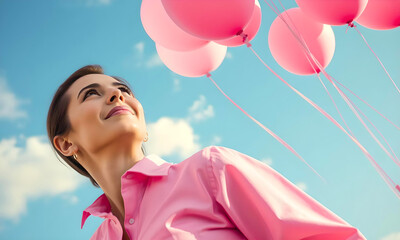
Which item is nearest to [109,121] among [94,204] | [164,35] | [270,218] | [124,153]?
[124,153]

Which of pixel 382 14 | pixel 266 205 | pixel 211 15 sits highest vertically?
pixel 211 15

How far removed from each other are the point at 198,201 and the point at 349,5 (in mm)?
950

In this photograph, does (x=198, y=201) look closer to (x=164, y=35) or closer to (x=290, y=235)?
(x=290, y=235)

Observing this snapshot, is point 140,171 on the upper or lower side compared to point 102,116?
lower

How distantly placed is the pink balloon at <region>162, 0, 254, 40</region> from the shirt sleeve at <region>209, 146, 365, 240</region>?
45 centimetres

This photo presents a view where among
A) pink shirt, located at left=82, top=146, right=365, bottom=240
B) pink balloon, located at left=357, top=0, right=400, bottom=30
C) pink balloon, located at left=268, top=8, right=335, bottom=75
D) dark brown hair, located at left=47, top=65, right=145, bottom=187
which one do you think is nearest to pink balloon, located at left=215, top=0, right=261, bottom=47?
pink balloon, located at left=268, top=8, right=335, bottom=75

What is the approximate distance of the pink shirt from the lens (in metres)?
1.15

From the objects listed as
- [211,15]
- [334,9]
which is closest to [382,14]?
[334,9]

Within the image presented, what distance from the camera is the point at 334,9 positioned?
1.59 metres

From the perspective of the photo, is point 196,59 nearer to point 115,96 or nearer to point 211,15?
point 115,96

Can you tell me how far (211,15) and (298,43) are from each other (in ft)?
2.03

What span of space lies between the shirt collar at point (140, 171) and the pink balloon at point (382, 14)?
3.64 feet

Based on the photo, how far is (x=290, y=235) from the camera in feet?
3.70

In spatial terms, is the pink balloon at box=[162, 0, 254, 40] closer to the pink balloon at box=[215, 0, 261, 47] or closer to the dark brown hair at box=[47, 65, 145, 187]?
the pink balloon at box=[215, 0, 261, 47]
